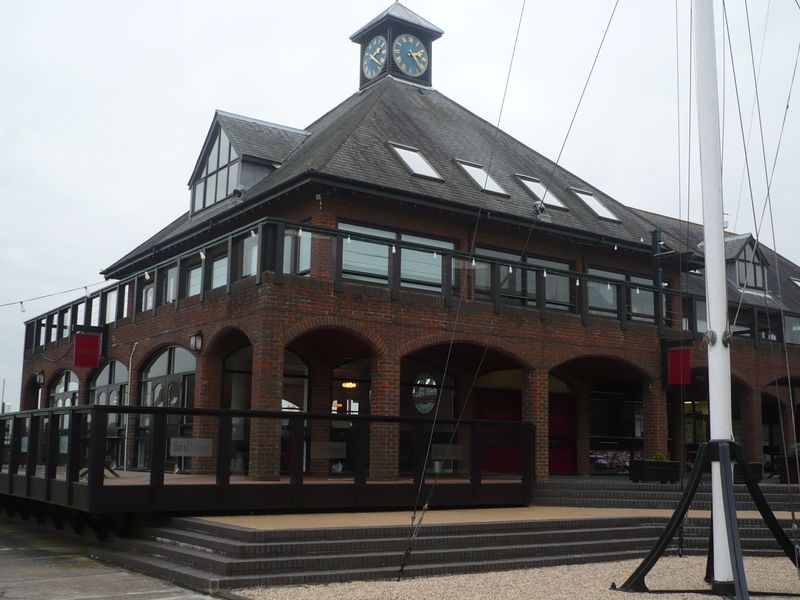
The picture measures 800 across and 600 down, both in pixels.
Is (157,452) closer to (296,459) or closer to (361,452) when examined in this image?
(296,459)

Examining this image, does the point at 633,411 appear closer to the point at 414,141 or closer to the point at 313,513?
the point at 414,141

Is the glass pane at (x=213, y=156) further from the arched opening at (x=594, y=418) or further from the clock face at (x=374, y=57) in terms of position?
the arched opening at (x=594, y=418)

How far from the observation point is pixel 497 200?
21109 mm

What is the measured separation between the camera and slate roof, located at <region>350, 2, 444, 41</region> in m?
27.1

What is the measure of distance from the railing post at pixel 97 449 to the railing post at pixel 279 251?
12.5 ft

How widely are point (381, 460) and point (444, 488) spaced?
139cm

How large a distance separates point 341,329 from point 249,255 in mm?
2039

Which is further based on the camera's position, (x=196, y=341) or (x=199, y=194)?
(x=199, y=194)

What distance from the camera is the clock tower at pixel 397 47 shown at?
2698cm

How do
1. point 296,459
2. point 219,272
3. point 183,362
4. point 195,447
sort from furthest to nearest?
point 183,362 < point 219,272 < point 296,459 < point 195,447

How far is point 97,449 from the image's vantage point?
12125 millimetres

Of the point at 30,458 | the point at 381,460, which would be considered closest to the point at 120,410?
the point at 30,458

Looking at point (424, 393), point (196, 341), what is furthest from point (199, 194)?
point (424, 393)

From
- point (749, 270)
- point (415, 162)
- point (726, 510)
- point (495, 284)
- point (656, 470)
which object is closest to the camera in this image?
point (726, 510)
